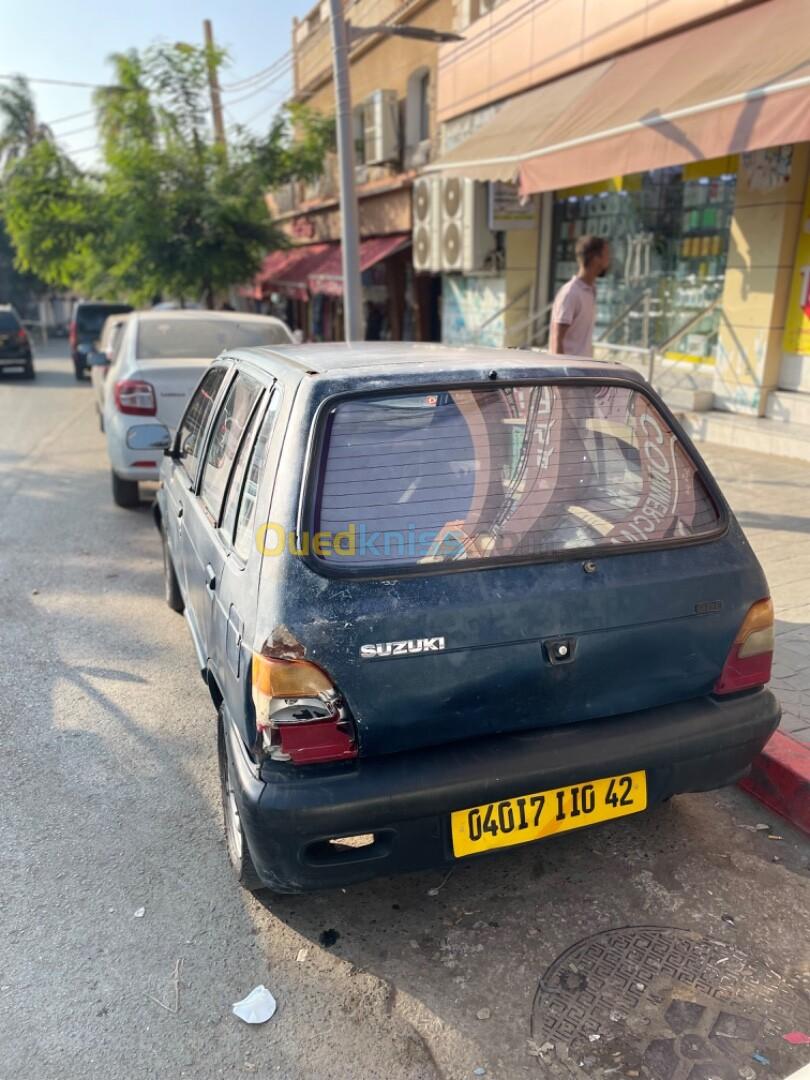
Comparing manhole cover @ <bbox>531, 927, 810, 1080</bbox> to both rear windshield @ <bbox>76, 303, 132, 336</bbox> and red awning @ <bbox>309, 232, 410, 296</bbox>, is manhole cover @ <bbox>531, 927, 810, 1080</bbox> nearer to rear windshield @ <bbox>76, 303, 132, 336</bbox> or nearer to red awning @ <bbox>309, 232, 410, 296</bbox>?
red awning @ <bbox>309, 232, 410, 296</bbox>

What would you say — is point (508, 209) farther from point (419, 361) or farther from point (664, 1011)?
point (664, 1011)

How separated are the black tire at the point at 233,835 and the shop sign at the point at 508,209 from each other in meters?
10.8

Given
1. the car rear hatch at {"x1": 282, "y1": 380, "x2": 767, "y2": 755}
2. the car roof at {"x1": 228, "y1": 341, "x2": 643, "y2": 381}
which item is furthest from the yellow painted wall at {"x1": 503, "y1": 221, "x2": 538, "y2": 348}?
the car rear hatch at {"x1": 282, "y1": 380, "x2": 767, "y2": 755}

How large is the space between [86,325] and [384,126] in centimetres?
994

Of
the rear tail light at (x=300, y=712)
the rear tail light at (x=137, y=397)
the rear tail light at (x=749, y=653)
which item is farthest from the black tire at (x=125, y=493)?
the rear tail light at (x=749, y=653)

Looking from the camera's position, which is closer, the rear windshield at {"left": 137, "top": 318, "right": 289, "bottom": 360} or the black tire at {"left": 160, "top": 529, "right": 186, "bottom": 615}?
the black tire at {"left": 160, "top": 529, "right": 186, "bottom": 615}

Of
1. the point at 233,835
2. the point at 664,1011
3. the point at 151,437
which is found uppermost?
the point at 151,437

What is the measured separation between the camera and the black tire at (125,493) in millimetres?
7688

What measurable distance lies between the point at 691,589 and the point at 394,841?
117 centimetres

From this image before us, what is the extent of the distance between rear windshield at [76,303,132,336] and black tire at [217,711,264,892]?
20.2 m

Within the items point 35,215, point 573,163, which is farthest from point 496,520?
point 35,215

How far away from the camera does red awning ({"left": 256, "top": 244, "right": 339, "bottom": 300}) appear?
19172 millimetres

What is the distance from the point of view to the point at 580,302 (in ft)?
19.2

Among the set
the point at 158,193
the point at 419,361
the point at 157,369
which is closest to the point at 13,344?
the point at 158,193
